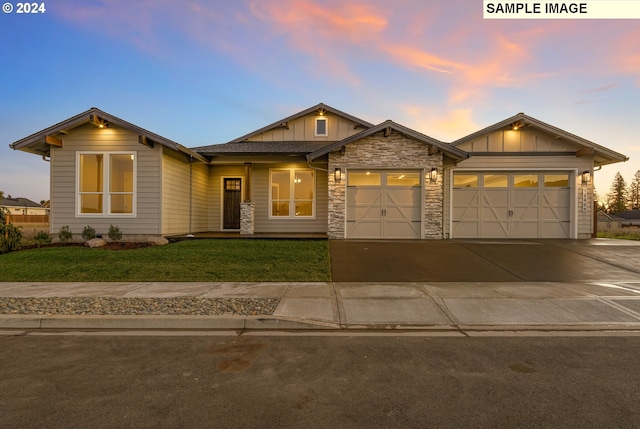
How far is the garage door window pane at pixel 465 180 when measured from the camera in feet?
48.1

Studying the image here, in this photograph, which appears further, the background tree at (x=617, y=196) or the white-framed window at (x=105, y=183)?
the background tree at (x=617, y=196)

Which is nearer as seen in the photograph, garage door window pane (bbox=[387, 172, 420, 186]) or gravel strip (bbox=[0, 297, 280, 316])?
gravel strip (bbox=[0, 297, 280, 316])

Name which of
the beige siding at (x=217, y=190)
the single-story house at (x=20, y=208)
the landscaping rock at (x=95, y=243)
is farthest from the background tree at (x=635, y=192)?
the single-story house at (x=20, y=208)

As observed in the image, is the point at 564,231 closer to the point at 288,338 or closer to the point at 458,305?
the point at 458,305

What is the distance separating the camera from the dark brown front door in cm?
1666

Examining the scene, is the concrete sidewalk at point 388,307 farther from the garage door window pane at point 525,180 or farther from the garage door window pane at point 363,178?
the garage door window pane at point 525,180

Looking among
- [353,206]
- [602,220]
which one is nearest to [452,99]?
[353,206]

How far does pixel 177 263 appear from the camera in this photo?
31.6 ft

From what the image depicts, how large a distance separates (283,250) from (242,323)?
18.2 ft

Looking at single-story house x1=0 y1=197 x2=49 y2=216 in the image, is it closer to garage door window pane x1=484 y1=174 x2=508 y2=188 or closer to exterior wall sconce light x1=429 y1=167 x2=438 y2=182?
exterior wall sconce light x1=429 y1=167 x2=438 y2=182

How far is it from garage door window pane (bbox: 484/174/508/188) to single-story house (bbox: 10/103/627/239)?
4cm

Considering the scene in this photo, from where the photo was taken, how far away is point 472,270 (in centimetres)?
907

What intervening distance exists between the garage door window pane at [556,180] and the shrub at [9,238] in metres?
20.6

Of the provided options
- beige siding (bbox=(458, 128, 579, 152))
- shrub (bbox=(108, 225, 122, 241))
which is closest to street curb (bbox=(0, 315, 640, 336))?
shrub (bbox=(108, 225, 122, 241))
